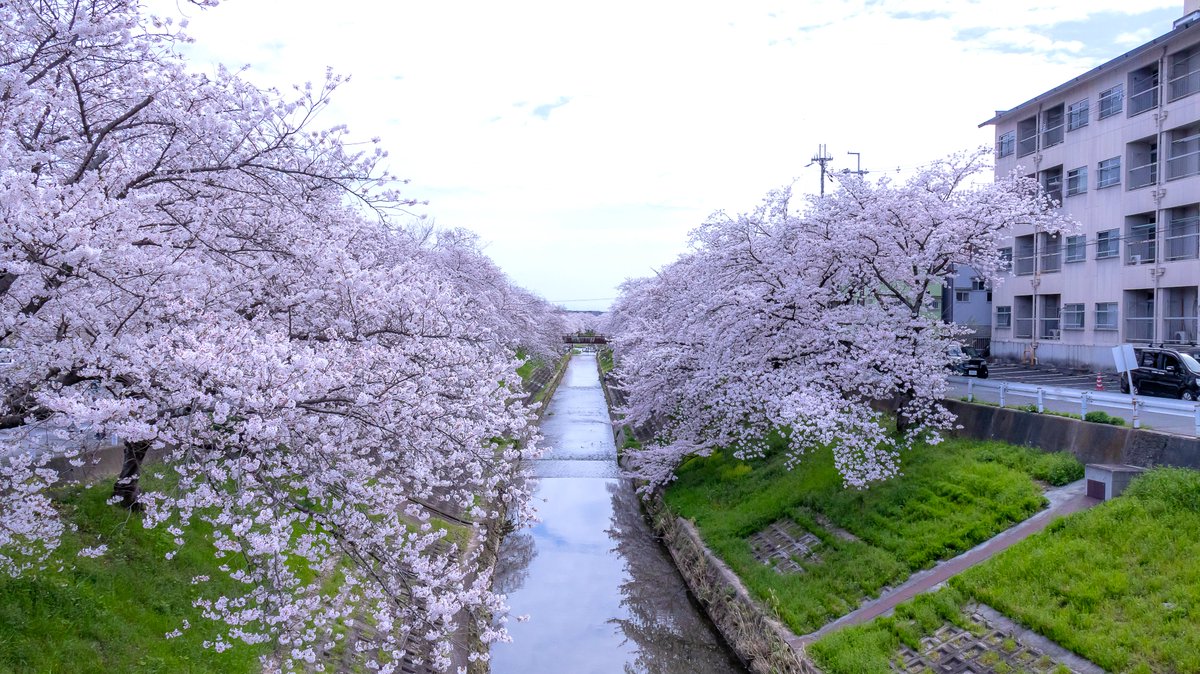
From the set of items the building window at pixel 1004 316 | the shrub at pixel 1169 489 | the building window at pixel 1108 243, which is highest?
the building window at pixel 1108 243

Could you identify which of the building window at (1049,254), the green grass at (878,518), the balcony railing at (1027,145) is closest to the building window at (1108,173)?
the building window at (1049,254)

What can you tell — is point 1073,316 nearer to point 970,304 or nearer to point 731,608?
point 970,304

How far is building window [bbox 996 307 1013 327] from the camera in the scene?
35.2 metres

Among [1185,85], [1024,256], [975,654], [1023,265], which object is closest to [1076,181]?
[1024,256]

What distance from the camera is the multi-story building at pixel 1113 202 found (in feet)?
82.8

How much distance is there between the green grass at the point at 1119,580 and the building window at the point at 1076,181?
2250 centimetres

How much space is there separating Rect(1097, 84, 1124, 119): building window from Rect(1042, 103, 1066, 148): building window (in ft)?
7.55

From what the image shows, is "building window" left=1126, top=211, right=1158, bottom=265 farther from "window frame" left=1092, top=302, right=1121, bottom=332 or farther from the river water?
the river water

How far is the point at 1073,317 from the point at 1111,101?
8.01 m

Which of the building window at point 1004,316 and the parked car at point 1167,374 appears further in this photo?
the building window at point 1004,316

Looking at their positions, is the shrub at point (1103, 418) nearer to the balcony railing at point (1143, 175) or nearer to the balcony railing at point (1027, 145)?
the balcony railing at point (1143, 175)

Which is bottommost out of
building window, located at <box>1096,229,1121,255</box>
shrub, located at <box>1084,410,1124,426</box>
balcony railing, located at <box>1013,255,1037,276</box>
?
shrub, located at <box>1084,410,1124,426</box>

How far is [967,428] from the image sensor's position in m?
15.9

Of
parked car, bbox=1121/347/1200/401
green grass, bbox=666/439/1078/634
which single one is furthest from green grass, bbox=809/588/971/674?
parked car, bbox=1121/347/1200/401
